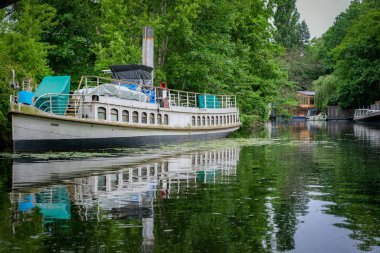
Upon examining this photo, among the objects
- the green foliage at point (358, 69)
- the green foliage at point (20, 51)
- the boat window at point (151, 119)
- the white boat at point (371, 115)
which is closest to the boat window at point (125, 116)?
the boat window at point (151, 119)

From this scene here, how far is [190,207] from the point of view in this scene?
31.5ft

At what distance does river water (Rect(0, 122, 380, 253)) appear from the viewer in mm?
7094

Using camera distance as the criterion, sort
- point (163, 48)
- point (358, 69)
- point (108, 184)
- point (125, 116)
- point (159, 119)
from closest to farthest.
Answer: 1. point (108, 184)
2. point (125, 116)
3. point (159, 119)
4. point (163, 48)
5. point (358, 69)

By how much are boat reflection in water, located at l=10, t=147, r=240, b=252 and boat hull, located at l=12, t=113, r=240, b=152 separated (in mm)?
4793

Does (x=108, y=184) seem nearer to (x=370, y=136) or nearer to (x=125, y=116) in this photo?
(x=125, y=116)

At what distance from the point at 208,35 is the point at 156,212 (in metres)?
34.9

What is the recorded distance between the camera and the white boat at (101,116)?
23391 millimetres

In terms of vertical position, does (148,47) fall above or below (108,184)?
above

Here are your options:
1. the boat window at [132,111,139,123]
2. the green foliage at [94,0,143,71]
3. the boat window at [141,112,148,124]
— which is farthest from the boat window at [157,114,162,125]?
the green foliage at [94,0,143,71]

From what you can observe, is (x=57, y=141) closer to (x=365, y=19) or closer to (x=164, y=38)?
(x=164, y=38)

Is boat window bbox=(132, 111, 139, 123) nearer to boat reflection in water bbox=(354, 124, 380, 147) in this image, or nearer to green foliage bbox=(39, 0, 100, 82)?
boat reflection in water bbox=(354, 124, 380, 147)

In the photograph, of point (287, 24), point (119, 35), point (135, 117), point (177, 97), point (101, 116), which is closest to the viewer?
point (101, 116)

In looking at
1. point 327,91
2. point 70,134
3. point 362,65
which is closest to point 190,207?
point 70,134

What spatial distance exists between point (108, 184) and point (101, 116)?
45.7 ft
